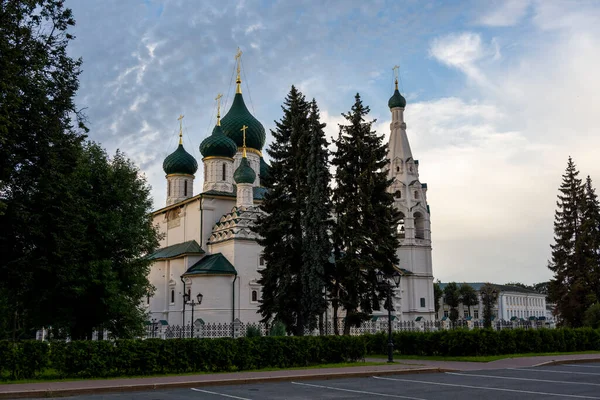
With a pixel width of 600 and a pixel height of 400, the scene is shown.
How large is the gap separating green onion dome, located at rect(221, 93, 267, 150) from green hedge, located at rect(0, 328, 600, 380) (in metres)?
26.7

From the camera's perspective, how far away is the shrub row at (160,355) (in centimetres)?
1589

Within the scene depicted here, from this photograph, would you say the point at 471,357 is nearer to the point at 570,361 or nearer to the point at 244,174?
the point at 570,361

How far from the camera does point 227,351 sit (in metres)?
18.1

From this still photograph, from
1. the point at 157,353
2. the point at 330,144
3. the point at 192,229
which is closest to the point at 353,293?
the point at 330,144

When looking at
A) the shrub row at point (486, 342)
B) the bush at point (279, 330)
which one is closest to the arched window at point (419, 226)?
the shrub row at point (486, 342)

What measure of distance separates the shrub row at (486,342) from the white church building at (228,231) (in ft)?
34.7

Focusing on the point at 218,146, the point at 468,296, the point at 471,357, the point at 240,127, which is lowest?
the point at 471,357

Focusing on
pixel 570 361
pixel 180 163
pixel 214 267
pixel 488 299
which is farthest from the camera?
pixel 488 299

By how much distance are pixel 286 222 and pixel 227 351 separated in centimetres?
936

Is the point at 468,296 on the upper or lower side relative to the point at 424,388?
upper

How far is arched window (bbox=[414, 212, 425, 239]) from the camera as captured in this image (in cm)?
5206

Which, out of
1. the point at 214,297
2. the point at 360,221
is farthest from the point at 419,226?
the point at 360,221

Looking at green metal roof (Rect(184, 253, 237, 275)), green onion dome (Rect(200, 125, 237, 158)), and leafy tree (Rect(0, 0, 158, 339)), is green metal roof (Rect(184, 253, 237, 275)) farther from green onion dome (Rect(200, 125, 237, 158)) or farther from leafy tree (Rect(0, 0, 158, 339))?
leafy tree (Rect(0, 0, 158, 339))

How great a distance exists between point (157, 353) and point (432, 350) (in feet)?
37.8
